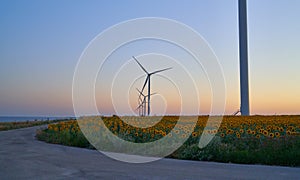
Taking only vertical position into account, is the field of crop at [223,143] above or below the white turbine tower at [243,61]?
below

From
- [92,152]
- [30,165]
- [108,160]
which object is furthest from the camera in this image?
[92,152]

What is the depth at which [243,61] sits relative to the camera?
75.9ft

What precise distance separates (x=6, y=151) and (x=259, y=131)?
765cm

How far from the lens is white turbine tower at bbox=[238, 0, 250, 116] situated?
22.7m

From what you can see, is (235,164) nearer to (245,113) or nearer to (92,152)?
(92,152)

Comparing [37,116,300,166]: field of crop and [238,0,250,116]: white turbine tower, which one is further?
[238,0,250,116]: white turbine tower

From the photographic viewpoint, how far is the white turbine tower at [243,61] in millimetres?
22688

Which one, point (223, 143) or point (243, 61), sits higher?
point (243, 61)

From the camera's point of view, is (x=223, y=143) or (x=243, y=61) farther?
(x=243, y=61)

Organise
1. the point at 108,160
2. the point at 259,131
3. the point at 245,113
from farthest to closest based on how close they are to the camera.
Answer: the point at 245,113, the point at 259,131, the point at 108,160

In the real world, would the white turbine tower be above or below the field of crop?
above

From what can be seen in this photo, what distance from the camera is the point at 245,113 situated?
22.9m

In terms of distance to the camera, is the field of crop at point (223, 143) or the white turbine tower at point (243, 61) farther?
the white turbine tower at point (243, 61)

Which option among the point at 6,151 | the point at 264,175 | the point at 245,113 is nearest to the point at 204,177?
the point at 264,175
